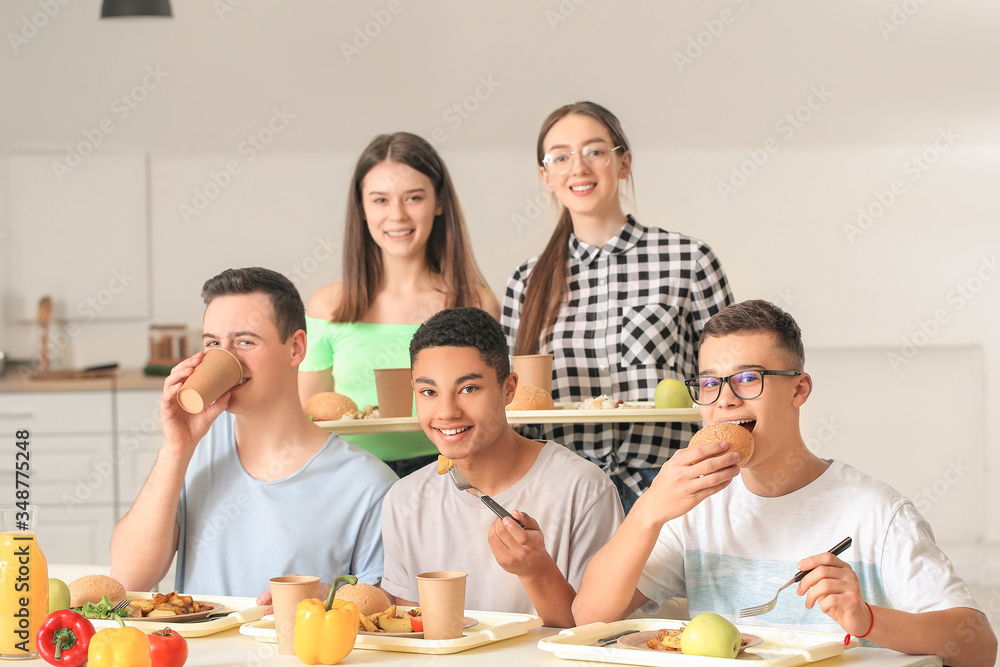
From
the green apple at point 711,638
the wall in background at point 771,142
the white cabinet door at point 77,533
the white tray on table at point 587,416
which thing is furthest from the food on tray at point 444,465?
the white cabinet door at point 77,533

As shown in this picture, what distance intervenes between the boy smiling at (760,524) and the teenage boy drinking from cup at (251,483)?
1.92 feet

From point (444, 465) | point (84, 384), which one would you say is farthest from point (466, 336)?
point (84, 384)

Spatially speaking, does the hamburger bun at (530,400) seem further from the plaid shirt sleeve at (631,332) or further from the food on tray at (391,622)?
the food on tray at (391,622)

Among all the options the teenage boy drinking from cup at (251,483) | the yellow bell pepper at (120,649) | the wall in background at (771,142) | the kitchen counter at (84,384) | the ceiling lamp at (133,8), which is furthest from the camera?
the kitchen counter at (84,384)

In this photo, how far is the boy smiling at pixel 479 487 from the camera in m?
1.87

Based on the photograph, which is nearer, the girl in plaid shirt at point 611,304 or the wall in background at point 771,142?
the girl in plaid shirt at point 611,304

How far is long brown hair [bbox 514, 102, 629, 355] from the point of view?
2.62 m

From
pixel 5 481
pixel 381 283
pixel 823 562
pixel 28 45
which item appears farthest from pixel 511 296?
pixel 28 45

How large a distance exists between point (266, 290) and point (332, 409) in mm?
366

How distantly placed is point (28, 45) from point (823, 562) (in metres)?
5.46

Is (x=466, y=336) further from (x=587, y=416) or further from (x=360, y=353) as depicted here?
(x=360, y=353)

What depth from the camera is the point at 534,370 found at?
7.75 feet

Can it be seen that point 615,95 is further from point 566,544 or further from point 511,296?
point 566,544

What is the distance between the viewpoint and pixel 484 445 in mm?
1896
